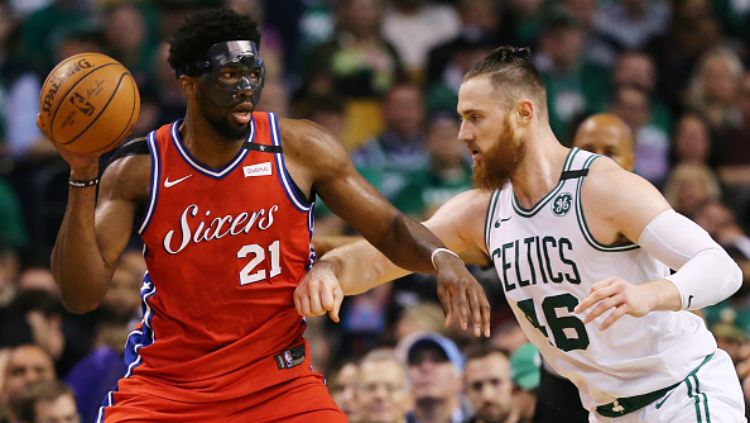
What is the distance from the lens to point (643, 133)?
40.3 feet

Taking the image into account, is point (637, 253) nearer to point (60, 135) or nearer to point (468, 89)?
point (468, 89)

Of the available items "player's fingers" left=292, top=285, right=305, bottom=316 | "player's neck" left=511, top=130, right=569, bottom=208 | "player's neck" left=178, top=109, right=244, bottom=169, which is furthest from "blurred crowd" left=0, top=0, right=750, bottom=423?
"player's neck" left=178, top=109, right=244, bottom=169

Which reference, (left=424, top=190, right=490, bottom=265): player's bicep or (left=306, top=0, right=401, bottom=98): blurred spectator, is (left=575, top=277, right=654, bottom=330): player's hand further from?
(left=306, top=0, right=401, bottom=98): blurred spectator

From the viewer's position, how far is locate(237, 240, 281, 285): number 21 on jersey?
5523 millimetres

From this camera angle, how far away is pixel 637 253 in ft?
17.8

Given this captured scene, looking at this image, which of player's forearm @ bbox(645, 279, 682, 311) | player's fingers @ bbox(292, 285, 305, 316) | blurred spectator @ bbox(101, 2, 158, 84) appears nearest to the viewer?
player's forearm @ bbox(645, 279, 682, 311)

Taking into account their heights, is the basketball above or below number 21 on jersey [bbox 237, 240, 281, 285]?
above

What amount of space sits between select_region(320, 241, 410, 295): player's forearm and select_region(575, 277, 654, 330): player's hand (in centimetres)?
145

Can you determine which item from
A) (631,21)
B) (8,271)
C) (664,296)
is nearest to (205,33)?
(664,296)

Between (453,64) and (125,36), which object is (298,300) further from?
(453,64)

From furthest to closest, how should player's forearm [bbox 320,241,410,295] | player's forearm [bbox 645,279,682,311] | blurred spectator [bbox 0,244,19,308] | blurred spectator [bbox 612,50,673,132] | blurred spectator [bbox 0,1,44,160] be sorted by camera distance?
blurred spectator [bbox 612,50,673,132], blurred spectator [bbox 0,1,44,160], blurred spectator [bbox 0,244,19,308], player's forearm [bbox 320,241,410,295], player's forearm [bbox 645,279,682,311]

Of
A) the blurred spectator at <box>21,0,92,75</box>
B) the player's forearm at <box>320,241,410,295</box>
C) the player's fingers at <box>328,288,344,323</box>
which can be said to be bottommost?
the player's fingers at <box>328,288,344,323</box>

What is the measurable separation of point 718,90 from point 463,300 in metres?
8.23

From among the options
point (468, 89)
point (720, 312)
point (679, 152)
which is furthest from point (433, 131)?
point (468, 89)
